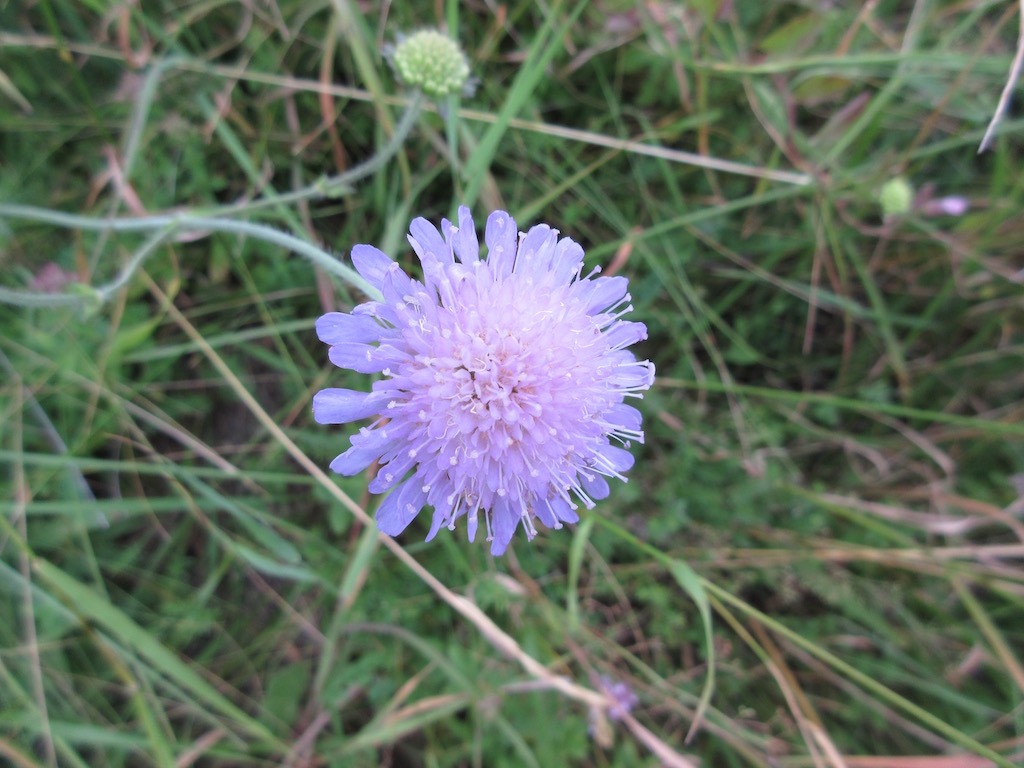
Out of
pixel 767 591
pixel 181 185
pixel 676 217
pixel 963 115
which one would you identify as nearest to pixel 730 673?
pixel 767 591

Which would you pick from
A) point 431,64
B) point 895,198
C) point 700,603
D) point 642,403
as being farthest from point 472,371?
point 895,198

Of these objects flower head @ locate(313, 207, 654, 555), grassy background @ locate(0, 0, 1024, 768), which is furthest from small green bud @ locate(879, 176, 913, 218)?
flower head @ locate(313, 207, 654, 555)

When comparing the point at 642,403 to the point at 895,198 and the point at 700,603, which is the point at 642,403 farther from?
the point at 895,198

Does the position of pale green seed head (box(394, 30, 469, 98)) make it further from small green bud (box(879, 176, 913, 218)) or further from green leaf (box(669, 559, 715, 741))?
small green bud (box(879, 176, 913, 218))

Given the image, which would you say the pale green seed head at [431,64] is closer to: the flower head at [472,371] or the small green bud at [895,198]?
the flower head at [472,371]

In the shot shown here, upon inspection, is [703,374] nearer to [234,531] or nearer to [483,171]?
[483,171]

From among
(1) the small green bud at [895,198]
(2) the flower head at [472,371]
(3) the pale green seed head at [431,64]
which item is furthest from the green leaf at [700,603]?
(1) the small green bud at [895,198]
